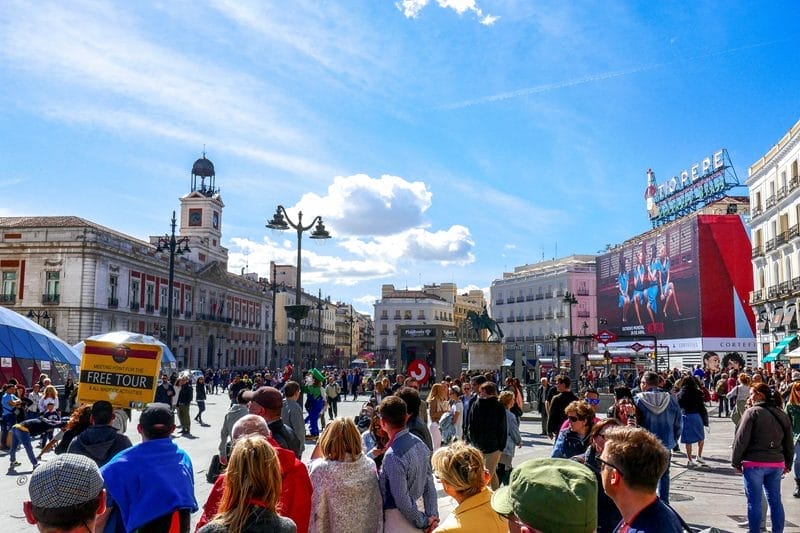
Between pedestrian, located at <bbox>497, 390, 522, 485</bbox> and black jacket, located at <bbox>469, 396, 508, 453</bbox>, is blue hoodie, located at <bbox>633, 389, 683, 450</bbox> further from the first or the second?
black jacket, located at <bbox>469, 396, 508, 453</bbox>

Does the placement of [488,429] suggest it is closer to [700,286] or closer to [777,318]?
[777,318]

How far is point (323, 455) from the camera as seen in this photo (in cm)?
451

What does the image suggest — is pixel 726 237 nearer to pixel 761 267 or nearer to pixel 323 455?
pixel 761 267

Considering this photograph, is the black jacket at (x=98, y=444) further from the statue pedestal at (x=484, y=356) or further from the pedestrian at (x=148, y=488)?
the statue pedestal at (x=484, y=356)

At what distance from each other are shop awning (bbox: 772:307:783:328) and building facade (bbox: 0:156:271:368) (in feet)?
115

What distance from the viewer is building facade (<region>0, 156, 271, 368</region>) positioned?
49281 millimetres

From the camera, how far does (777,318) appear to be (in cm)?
3869

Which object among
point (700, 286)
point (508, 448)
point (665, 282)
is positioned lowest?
point (508, 448)

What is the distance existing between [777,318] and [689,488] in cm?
3376

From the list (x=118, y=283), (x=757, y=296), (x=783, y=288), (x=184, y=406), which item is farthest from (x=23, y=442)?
(x=118, y=283)

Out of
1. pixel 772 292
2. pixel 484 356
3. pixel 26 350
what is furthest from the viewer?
pixel 772 292

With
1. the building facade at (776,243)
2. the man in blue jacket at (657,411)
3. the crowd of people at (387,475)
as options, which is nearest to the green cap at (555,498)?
the crowd of people at (387,475)

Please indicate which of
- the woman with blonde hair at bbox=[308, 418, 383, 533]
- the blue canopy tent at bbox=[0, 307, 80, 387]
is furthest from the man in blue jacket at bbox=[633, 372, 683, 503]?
the blue canopy tent at bbox=[0, 307, 80, 387]

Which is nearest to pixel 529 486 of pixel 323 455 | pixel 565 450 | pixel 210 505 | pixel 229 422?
pixel 210 505
